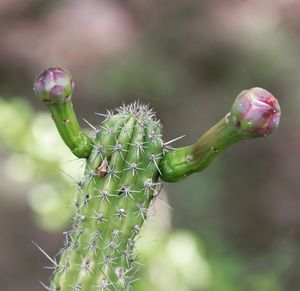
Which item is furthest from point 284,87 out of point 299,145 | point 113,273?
point 113,273

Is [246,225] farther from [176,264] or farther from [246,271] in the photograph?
[176,264]

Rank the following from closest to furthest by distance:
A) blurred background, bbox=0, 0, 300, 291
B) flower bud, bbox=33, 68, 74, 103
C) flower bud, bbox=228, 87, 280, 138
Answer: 1. flower bud, bbox=228, 87, 280, 138
2. flower bud, bbox=33, 68, 74, 103
3. blurred background, bbox=0, 0, 300, 291

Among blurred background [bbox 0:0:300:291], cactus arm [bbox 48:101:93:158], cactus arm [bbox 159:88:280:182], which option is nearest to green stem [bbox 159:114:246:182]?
cactus arm [bbox 159:88:280:182]

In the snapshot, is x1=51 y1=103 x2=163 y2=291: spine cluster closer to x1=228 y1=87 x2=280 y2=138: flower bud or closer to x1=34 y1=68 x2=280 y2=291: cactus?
x1=34 y1=68 x2=280 y2=291: cactus

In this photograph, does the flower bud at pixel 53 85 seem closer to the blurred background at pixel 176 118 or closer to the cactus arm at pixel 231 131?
the cactus arm at pixel 231 131

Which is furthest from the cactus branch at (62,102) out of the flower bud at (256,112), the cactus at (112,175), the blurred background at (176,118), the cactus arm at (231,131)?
the blurred background at (176,118)

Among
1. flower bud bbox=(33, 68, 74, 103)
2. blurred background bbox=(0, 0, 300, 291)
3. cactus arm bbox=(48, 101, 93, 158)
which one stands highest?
blurred background bbox=(0, 0, 300, 291)
